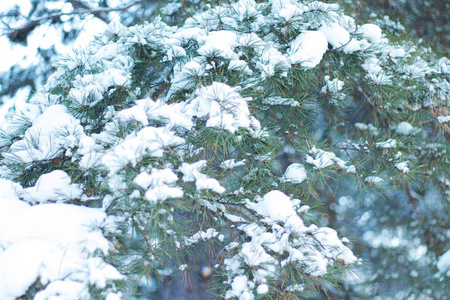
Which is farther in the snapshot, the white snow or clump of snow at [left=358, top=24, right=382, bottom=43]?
clump of snow at [left=358, top=24, right=382, bottom=43]

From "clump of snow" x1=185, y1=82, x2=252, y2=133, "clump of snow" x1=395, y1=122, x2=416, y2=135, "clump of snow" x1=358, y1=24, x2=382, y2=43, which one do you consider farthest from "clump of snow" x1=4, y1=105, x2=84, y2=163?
"clump of snow" x1=395, y1=122, x2=416, y2=135

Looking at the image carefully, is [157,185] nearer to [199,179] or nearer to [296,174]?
[199,179]

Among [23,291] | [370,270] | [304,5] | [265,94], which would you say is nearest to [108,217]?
[23,291]

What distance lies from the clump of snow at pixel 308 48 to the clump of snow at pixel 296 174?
383mm

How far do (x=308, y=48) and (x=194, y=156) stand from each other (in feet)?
2.04

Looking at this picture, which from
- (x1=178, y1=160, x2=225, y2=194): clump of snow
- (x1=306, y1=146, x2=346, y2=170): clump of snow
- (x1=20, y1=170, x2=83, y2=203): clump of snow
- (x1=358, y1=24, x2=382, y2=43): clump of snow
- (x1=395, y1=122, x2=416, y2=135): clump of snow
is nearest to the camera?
(x1=178, y1=160, x2=225, y2=194): clump of snow

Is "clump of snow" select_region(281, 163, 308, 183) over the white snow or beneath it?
over

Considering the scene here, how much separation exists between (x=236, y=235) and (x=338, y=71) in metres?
0.91

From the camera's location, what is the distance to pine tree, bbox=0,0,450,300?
823 mm

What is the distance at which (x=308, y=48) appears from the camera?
4.15ft

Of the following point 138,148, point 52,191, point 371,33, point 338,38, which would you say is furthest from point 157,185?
point 371,33

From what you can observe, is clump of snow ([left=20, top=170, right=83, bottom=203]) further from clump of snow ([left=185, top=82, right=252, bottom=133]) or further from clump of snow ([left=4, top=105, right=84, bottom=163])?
clump of snow ([left=185, top=82, right=252, bottom=133])

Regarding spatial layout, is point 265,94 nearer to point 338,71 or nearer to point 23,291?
point 338,71

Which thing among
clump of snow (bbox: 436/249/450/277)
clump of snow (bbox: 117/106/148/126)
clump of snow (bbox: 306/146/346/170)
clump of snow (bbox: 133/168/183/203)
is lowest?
clump of snow (bbox: 436/249/450/277)
